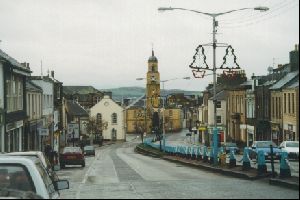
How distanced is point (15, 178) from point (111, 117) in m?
119

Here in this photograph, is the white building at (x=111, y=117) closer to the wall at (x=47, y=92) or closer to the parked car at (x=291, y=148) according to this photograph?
the wall at (x=47, y=92)

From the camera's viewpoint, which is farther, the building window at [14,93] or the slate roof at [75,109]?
the slate roof at [75,109]

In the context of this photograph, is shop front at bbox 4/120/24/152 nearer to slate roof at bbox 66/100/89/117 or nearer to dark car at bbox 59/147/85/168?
dark car at bbox 59/147/85/168

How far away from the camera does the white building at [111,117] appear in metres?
127

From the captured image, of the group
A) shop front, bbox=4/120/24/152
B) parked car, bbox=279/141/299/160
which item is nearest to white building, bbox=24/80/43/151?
shop front, bbox=4/120/24/152

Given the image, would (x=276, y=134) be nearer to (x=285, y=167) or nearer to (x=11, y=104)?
(x=285, y=167)

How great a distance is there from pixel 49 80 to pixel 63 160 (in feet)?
77.0

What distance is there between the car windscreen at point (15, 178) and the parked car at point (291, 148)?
606cm

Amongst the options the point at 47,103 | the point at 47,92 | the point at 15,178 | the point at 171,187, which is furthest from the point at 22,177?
the point at 47,103

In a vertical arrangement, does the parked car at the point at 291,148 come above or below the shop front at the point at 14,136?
above

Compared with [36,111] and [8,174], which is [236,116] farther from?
[36,111]

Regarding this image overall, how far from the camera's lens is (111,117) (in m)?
128

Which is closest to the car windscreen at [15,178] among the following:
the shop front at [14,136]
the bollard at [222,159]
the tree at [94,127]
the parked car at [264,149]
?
→ the parked car at [264,149]

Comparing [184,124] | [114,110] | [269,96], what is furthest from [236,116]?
[184,124]
